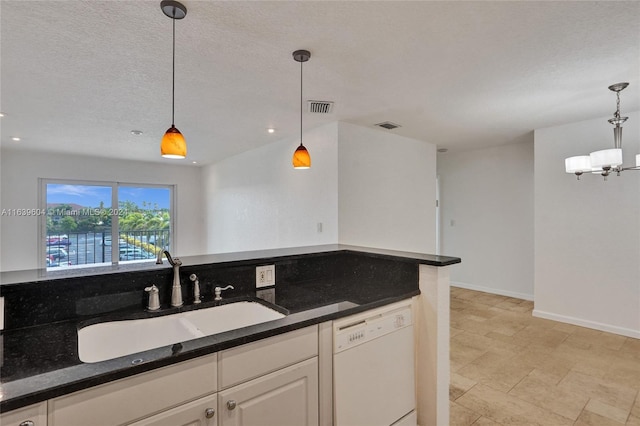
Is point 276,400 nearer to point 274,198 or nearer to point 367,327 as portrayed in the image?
point 367,327

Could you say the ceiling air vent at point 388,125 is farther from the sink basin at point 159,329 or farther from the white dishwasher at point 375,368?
the sink basin at point 159,329

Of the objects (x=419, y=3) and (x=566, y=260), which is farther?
(x=566, y=260)

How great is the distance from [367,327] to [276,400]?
0.56 meters

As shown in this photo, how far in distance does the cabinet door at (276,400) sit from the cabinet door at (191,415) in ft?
0.10

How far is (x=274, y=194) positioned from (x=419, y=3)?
346 centimetres

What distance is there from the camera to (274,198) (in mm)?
4785

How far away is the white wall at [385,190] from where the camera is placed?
379 centimetres

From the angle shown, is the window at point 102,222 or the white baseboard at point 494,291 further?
the window at point 102,222

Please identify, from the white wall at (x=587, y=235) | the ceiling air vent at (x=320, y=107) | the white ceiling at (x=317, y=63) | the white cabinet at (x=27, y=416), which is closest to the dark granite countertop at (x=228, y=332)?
the white cabinet at (x=27, y=416)

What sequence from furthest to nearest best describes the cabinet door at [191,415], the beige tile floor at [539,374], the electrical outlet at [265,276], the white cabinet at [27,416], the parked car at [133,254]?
the parked car at [133,254]
the beige tile floor at [539,374]
the electrical outlet at [265,276]
the cabinet door at [191,415]
the white cabinet at [27,416]

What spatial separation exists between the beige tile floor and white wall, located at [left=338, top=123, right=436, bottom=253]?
4.44ft

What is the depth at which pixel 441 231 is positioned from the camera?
6113 mm

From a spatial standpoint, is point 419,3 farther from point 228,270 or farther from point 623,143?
point 623,143

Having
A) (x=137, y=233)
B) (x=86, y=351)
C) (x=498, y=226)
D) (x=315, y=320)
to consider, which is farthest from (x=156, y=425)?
(x=137, y=233)
